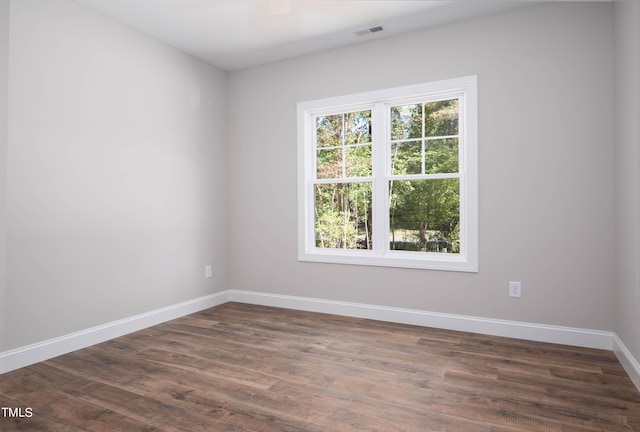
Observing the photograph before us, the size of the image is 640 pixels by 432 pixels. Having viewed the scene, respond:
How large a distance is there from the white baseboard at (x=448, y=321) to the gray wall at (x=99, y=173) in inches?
38.7

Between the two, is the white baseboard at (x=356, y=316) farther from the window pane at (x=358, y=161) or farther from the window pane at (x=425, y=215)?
the window pane at (x=358, y=161)

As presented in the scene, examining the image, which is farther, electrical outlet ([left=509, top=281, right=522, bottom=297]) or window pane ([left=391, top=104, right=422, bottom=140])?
window pane ([left=391, top=104, right=422, bottom=140])

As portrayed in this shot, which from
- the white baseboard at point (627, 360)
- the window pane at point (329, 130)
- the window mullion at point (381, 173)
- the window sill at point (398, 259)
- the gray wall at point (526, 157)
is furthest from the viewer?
the window pane at point (329, 130)

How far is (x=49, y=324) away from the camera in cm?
284

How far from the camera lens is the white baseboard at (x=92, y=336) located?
104 inches

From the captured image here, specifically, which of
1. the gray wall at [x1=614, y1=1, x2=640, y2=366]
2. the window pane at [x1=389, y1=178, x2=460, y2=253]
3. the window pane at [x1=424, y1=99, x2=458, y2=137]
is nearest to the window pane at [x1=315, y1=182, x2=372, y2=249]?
the window pane at [x1=389, y1=178, x2=460, y2=253]

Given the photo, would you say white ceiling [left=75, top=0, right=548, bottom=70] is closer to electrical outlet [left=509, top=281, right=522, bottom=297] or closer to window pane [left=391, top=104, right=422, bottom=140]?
window pane [left=391, top=104, right=422, bottom=140]

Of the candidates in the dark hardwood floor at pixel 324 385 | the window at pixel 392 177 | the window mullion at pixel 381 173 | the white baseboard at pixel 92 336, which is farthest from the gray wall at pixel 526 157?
the white baseboard at pixel 92 336

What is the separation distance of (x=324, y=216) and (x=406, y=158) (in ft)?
3.66

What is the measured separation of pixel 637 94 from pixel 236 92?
385cm

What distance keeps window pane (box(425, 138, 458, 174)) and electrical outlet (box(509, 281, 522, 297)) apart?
1124 mm

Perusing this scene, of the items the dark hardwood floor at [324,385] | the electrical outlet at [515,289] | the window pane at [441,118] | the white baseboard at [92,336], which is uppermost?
the window pane at [441,118]

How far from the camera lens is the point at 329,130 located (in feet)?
13.8

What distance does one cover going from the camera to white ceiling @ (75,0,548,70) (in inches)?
123
